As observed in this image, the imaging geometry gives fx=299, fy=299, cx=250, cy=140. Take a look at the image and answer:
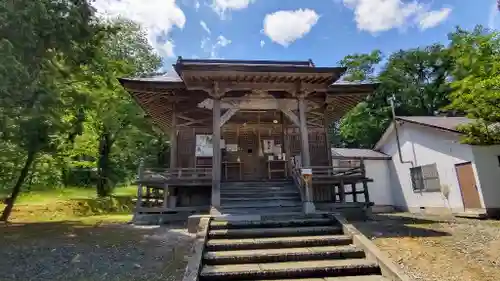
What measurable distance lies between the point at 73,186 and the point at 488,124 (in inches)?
1264

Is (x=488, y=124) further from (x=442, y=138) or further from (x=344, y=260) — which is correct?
(x=344, y=260)

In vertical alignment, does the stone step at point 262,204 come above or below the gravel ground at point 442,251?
above

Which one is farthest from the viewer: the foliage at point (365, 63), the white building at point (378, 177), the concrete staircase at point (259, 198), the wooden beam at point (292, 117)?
the foliage at point (365, 63)

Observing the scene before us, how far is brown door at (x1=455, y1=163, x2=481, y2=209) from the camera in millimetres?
13611

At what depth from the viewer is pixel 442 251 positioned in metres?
5.93

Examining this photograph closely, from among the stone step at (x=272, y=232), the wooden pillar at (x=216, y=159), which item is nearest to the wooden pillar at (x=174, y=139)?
the wooden pillar at (x=216, y=159)

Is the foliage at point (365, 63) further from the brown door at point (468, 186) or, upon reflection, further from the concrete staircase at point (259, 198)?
the concrete staircase at point (259, 198)

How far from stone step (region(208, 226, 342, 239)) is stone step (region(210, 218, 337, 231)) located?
234mm

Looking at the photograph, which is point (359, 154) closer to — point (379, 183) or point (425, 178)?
point (379, 183)

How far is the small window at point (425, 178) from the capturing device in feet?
52.2

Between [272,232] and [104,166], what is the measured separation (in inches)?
855

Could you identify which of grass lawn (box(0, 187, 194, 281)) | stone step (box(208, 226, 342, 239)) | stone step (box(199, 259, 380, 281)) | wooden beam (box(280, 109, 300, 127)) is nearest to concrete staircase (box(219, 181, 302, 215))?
grass lawn (box(0, 187, 194, 281))

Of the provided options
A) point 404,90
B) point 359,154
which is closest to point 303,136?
point 359,154

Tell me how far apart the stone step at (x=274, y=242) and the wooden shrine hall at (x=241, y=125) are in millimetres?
2874
